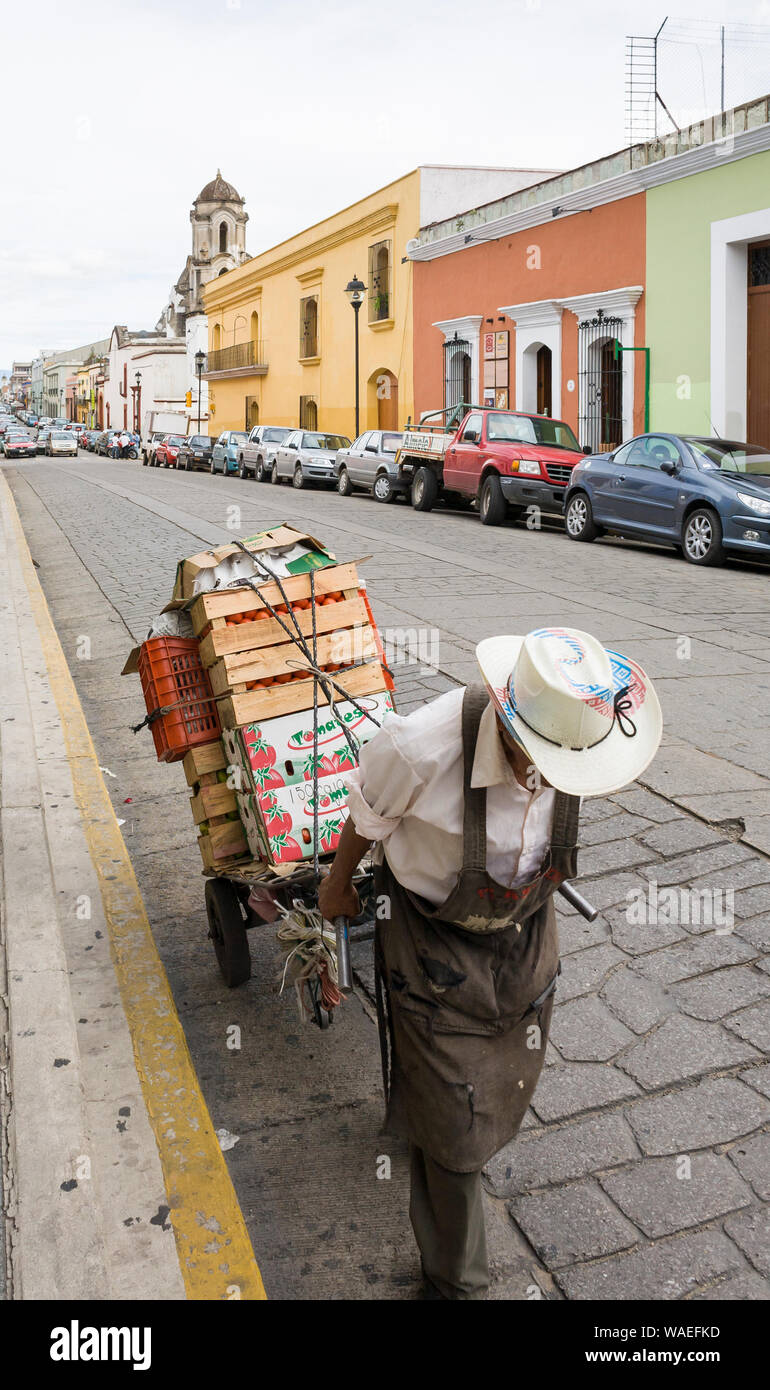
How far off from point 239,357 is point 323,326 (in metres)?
11.0

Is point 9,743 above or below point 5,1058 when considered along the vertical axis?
above

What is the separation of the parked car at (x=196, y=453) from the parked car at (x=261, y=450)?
7.62 m

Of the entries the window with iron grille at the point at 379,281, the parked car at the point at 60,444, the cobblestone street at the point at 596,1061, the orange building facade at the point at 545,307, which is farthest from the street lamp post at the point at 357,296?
the parked car at the point at 60,444

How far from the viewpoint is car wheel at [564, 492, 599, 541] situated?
54.5 feet

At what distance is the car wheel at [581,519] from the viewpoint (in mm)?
16625

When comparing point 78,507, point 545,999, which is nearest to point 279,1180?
point 545,999

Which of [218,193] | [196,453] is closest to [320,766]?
[196,453]

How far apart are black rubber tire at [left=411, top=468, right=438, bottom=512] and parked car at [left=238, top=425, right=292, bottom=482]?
10403 millimetres

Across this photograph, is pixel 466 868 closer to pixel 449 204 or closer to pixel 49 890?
pixel 49 890

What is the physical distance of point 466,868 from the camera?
8.49ft

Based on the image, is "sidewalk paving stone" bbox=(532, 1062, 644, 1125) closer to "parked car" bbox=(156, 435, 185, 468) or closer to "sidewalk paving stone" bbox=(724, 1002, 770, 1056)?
"sidewalk paving stone" bbox=(724, 1002, 770, 1056)

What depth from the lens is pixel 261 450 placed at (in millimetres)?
32688

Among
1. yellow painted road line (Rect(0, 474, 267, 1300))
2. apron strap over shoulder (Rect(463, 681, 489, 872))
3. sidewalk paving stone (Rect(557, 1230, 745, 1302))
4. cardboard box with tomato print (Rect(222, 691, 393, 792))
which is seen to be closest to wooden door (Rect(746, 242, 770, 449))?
yellow painted road line (Rect(0, 474, 267, 1300))
